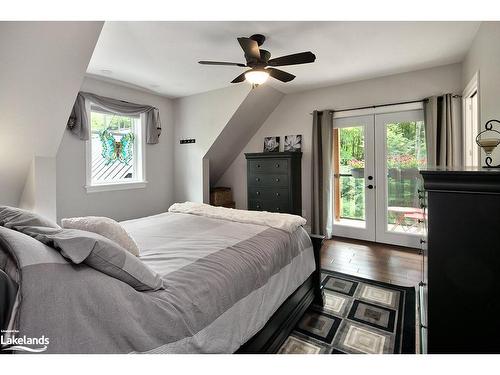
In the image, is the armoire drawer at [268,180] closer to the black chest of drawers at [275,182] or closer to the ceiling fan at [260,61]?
the black chest of drawers at [275,182]

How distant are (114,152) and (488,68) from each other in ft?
15.4

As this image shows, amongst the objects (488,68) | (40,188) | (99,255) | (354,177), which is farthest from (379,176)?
(40,188)

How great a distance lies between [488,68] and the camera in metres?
2.33

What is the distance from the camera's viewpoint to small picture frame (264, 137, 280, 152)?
4.88m

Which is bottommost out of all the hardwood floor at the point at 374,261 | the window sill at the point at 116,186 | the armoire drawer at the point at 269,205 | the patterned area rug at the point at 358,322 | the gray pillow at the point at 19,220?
the patterned area rug at the point at 358,322

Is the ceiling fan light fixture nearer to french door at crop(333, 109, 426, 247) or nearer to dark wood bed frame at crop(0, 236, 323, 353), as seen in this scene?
dark wood bed frame at crop(0, 236, 323, 353)

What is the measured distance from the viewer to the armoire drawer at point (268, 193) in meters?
4.30

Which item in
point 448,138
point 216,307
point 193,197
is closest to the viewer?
point 216,307

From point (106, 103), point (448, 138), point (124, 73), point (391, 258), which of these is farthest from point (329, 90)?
point (106, 103)

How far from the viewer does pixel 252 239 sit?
182 centimetres

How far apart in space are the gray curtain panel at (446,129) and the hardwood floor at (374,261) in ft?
4.23

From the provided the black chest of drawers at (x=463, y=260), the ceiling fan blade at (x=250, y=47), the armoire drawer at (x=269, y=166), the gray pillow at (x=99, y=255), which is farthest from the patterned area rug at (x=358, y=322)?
the ceiling fan blade at (x=250, y=47)
